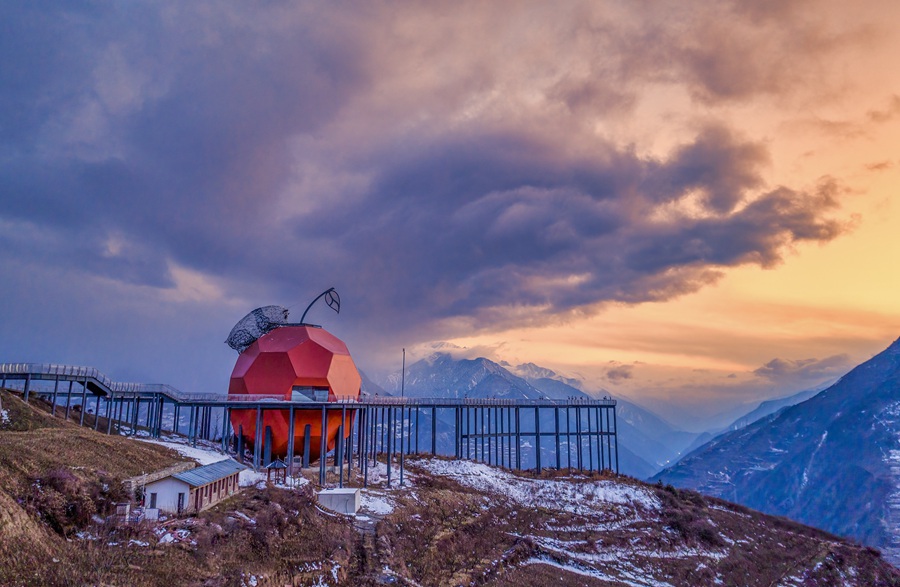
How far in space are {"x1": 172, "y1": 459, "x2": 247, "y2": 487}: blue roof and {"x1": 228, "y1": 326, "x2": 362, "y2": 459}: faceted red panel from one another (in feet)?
51.7

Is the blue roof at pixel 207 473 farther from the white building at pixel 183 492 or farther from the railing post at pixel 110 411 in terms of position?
the railing post at pixel 110 411

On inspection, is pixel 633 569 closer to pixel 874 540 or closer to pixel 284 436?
pixel 284 436

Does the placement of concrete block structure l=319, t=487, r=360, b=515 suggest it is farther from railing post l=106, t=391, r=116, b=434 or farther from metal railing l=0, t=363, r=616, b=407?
railing post l=106, t=391, r=116, b=434

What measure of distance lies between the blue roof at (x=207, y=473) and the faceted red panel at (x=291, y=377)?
15745mm

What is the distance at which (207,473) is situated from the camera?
35.0 meters

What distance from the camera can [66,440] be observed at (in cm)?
3619

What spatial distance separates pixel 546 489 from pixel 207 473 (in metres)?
37.5

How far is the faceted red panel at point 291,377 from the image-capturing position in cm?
5703

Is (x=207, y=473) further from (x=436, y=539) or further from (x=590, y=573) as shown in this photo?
(x=590, y=573)

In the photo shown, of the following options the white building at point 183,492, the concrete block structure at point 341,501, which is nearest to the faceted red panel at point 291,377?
the concrete block structure at point 341,501

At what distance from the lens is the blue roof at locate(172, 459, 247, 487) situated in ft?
104

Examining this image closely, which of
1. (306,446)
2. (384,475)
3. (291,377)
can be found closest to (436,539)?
(384,475)

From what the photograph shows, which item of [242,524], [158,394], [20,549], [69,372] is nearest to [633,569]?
[242,524]

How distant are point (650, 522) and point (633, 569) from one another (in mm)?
14277
